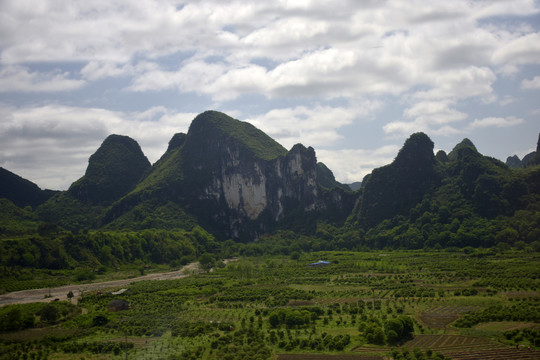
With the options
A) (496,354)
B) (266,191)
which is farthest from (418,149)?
(496,354)

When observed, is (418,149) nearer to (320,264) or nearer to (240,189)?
(320,264)

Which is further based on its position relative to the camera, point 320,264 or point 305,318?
point 320,264

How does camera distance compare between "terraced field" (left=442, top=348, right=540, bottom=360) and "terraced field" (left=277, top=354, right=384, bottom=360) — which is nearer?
"terraced field" (left=442, top=348, right=540, bottom=360)

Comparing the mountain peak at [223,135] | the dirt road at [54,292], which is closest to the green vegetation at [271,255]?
the mountain peak at [223,135]

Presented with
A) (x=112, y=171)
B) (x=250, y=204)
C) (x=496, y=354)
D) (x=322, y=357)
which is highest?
(x=112, y=171)

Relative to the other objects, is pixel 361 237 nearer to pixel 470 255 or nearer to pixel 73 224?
pixel 470 255

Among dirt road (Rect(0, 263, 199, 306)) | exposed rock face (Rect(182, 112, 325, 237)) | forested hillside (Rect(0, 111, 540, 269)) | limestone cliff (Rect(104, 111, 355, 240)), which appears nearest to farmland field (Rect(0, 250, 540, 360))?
dirt road (Rect(0, 263, 199, 306))

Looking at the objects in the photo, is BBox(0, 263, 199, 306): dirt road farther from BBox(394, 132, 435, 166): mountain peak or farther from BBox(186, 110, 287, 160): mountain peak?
BBox(186, 110, 287, 160): mountain peak

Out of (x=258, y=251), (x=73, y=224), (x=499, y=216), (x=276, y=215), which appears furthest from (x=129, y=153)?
(x=499, y=216)
